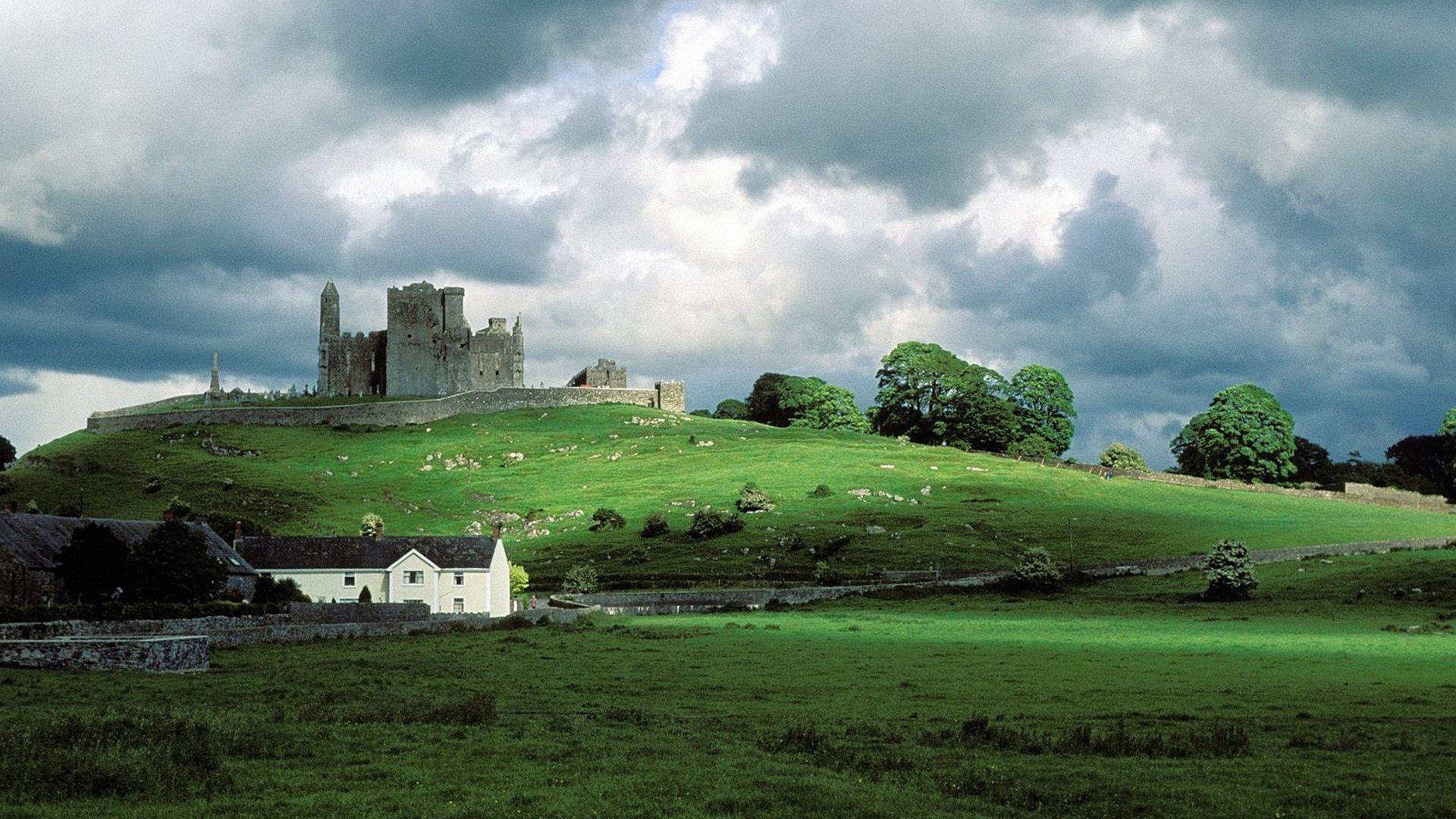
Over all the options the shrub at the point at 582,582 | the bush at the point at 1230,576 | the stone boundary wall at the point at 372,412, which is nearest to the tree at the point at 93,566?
the shrub at the point at 582,582

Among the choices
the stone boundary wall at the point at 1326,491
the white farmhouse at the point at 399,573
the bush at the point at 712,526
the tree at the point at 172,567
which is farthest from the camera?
the stone boundary wall at the point at 1326,491

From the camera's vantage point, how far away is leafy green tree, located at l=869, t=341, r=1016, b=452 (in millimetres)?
165625

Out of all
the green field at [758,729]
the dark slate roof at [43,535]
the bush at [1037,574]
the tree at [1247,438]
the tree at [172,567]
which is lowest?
the green field at [758,729]

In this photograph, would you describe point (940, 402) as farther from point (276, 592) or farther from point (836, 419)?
point (276, 592)

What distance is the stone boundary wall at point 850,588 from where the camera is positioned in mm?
80062

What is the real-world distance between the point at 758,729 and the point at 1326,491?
118392 mm

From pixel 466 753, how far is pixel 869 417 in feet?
557

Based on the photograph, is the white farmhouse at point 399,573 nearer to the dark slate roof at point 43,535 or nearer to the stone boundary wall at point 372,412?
the dark slate roof at point 43,535

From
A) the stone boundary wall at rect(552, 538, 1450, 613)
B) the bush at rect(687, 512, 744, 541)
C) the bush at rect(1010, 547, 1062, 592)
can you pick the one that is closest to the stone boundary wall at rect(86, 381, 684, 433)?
the bush at rect(687, 512, 744, 541)

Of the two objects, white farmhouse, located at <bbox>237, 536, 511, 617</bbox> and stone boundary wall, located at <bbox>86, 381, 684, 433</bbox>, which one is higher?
stone boundary wall, located at <bbox>86, 381, 684, 433</bbox>

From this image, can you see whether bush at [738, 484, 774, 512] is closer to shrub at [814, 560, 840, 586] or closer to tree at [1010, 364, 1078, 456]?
shrub at [814, 560, 840, 586]

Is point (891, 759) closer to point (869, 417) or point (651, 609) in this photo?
point (651, 609)

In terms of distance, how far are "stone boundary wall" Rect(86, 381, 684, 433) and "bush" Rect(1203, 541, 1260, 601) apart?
399 ft

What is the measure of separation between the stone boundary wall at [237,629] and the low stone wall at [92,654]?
34cm
